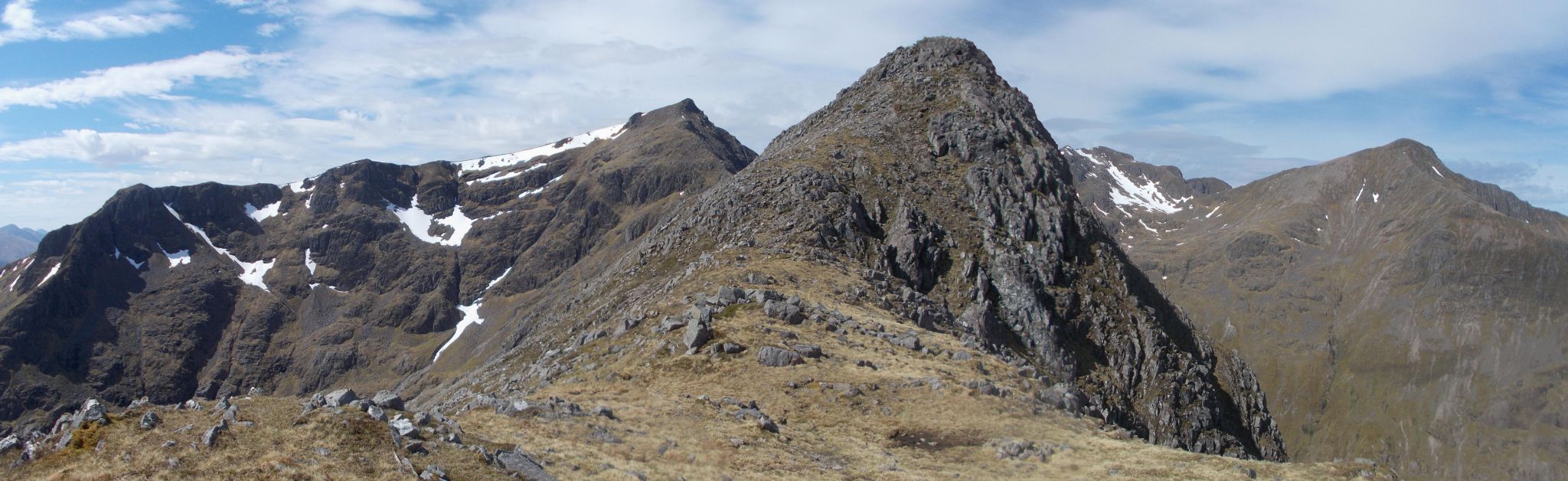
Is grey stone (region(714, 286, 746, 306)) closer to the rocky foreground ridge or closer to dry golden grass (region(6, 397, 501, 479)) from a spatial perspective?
the rocky foreground ridge

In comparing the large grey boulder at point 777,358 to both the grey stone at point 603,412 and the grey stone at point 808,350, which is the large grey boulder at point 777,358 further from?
the grey stone at point 603,412

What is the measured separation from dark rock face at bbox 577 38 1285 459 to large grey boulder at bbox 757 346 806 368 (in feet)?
61.2

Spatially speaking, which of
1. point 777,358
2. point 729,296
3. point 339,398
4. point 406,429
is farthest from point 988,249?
point 406,429

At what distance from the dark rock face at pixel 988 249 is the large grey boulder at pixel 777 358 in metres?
18.7

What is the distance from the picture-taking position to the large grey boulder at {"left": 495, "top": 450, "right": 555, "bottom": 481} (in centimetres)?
2164

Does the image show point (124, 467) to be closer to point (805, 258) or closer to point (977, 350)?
point (977, 350)

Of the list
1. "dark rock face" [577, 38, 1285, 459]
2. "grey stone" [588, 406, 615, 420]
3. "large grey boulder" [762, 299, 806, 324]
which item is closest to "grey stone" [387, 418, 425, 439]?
"grey stone" [588, 406, 615, 420]

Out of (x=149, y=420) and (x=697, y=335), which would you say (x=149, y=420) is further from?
(x=697, y=335)

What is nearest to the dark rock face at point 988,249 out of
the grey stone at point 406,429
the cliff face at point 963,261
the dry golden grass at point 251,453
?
the cliff face at point 963,261

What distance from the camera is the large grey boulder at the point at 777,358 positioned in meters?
37.7

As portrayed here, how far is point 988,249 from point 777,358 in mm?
43921

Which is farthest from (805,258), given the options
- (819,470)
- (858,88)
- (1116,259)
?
(858,88)

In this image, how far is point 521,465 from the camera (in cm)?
2214

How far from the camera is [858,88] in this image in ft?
389
